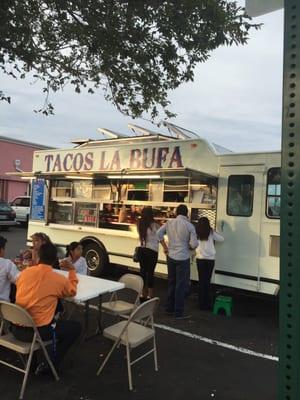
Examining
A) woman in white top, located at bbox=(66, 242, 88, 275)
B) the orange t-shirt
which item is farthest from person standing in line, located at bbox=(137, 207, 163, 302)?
the orange t-shirt

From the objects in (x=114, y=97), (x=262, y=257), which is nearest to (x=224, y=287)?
(x=262, y=257)

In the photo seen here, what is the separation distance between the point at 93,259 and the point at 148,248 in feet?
7.11

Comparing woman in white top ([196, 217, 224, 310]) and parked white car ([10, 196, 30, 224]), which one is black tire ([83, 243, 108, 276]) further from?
parked white car ([10, 196, 30, 224])

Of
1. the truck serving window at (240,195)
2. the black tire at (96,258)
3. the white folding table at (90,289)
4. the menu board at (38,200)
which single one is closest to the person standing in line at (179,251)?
the truck serving window at (240,195)

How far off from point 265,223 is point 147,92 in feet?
10.3

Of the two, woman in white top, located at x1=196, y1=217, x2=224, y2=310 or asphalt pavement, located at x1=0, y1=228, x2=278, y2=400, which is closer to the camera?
asphalt pavement, located at x1=0, y1=228, x2=278, y2=400

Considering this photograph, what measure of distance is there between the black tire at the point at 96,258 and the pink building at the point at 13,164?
19.3m

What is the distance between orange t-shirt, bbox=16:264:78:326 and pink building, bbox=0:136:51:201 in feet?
80.6

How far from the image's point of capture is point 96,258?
936cm

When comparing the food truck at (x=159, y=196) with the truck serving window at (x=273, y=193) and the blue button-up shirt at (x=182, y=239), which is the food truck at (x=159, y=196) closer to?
the truck serving window at (x=273, y=193)

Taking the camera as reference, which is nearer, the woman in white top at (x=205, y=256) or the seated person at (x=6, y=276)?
the seated person at (x=6, y=276)

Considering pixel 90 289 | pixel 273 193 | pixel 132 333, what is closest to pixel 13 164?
pixel 273 193

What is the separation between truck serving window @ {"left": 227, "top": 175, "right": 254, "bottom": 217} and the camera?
23.6 feet

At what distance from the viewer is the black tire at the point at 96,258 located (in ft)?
30.0
